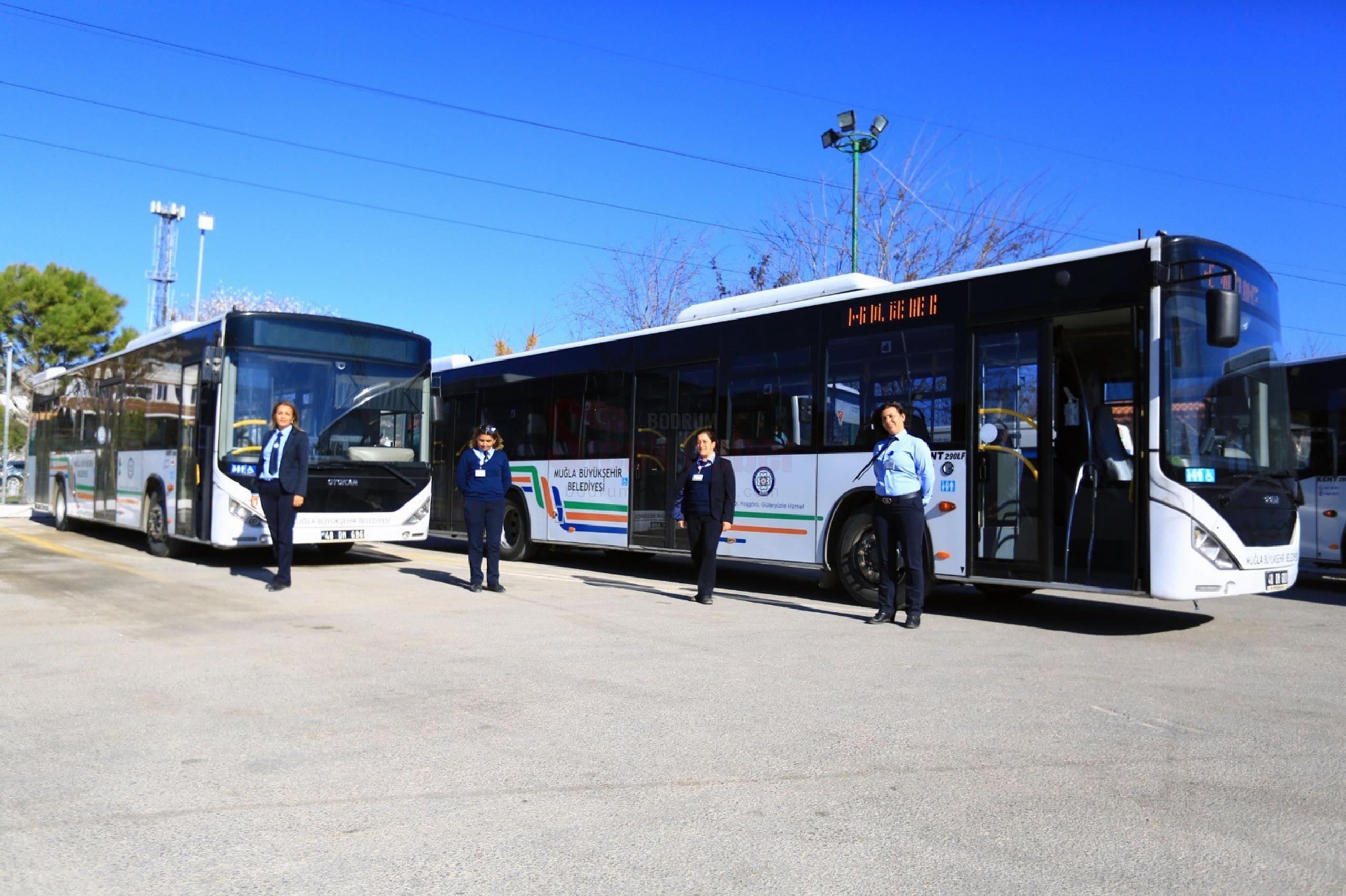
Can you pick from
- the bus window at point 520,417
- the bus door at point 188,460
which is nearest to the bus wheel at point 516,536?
the bus window at point 520,417

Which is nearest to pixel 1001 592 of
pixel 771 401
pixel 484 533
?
pixel 771 401

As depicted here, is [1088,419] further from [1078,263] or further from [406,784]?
[406,784]

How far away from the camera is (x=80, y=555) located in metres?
14.8

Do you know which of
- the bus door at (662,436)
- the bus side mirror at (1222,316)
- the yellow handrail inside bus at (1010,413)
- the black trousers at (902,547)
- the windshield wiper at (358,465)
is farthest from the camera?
the windshield wiper at (358,465)

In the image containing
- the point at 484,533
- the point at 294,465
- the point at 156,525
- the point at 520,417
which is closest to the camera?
the point at 294,465

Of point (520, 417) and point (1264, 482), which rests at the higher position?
point (520, 417)

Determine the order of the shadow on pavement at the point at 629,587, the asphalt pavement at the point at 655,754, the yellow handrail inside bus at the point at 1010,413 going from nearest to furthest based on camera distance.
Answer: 1. the asphalt pavement at the point at 655,754
2. the yellow handrail inside bus at the point at 1010,413
3. the shadow on pavement at the point at 629,587

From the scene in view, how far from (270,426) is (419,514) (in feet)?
6.93

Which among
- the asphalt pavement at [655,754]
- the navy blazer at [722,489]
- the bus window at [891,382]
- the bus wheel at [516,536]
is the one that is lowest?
the asphalt pavement at [655,754]

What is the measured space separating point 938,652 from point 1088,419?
2.92 m

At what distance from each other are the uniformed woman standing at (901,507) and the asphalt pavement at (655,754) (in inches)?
17.6

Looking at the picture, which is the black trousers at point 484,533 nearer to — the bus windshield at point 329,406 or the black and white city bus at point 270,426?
the black and white city bus at point 270,426

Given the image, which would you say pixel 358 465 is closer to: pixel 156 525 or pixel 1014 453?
pixel 156 525

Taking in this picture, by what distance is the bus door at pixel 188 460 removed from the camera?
13164 mm
